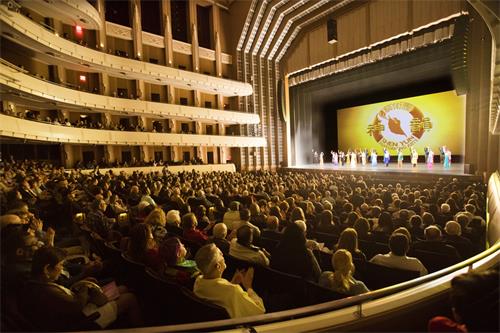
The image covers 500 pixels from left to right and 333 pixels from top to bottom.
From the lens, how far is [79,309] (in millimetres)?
1931

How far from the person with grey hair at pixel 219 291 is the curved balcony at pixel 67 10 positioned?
15804 mm

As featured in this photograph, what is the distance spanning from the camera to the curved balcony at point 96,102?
10.7m

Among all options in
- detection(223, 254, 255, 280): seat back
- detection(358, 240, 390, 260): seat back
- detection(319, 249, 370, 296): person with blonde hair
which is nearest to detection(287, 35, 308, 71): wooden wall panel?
detection(358, 240, 390, 260): seat back

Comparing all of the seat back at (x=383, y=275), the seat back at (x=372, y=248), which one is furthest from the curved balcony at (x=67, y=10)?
the seat back at (x=383, y=275)

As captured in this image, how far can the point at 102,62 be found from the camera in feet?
52.6

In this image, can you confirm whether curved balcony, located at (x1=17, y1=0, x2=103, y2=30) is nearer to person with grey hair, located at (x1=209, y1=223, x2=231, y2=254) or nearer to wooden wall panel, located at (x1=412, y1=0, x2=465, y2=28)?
person with grey hair, located at (x1=209, y1=223, x2=231, y2=254)

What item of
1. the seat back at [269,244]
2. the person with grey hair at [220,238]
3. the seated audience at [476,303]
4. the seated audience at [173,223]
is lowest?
the seat back at [269,244]

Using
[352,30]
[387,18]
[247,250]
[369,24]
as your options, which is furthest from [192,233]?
[352,30]

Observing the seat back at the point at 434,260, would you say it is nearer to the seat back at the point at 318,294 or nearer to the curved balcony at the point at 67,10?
the seat back at the point at 318,294

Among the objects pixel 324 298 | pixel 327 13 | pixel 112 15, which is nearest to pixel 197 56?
pixel 112 15

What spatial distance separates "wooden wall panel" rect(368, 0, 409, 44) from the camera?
47.2ft

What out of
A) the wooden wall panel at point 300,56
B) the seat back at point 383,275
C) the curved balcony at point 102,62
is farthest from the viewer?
the wooden wall panel at point 300,56

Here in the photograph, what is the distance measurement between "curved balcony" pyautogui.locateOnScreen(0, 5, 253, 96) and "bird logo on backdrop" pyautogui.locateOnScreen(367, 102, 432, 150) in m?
9.69

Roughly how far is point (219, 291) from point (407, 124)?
1945cm
